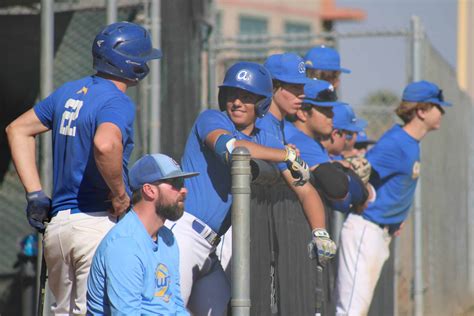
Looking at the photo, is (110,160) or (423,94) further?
(423,94)

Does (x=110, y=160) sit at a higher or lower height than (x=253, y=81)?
lower

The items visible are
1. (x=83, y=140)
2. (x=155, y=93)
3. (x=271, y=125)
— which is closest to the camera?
(x=83, y=140)

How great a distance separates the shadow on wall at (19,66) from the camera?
34.3 feet

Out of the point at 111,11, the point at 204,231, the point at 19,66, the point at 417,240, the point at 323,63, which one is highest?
the point at 111,11

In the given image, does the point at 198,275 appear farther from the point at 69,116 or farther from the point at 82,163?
the point at 69,116

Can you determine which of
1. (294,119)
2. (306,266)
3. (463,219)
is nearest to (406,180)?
(294,119)

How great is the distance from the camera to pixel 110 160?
17.1 feet

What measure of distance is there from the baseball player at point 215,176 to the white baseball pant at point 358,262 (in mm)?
2398

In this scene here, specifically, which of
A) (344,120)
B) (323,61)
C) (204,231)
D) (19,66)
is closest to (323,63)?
(323,61)

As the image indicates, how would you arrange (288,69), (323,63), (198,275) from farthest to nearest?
1. (323,63)
2. (288,69)
3. (198,275)

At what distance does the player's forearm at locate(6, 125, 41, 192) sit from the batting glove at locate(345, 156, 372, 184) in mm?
2850

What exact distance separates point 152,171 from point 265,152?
37.7 inches

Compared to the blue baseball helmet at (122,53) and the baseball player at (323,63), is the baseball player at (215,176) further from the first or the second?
Answer: the baseball player at (323,63)

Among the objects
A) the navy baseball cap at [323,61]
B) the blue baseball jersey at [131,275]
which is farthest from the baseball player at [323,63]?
the blue baseball jersey at [131,275]
